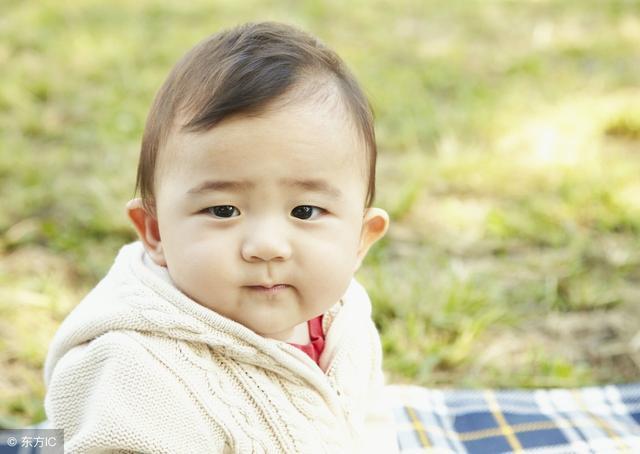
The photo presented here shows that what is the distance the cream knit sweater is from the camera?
139 centimetres

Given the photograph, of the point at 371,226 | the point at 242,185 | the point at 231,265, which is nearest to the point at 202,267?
Answer: the point at 231,265

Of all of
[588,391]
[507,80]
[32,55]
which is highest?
[32,55]

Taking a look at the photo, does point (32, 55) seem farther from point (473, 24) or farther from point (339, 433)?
point (339, 433)

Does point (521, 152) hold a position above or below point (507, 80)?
below

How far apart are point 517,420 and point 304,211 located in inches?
43.2

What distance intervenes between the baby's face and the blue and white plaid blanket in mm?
824

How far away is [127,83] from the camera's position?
13.7 feet

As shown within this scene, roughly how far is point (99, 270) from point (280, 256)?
147cm

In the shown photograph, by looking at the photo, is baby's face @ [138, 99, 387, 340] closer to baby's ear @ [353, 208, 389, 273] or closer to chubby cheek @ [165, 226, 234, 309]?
chubby cheek @ [165, 226, 234, 309]

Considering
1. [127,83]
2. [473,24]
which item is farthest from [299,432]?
[473,24]

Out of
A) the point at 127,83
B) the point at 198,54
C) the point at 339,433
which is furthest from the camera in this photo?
the point at 127,83

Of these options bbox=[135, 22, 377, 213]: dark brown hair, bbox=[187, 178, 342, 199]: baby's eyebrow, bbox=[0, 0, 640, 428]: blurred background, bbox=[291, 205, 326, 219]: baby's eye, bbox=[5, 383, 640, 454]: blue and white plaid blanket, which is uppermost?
bbox=[0, 0, 640, 428]: blurred background
